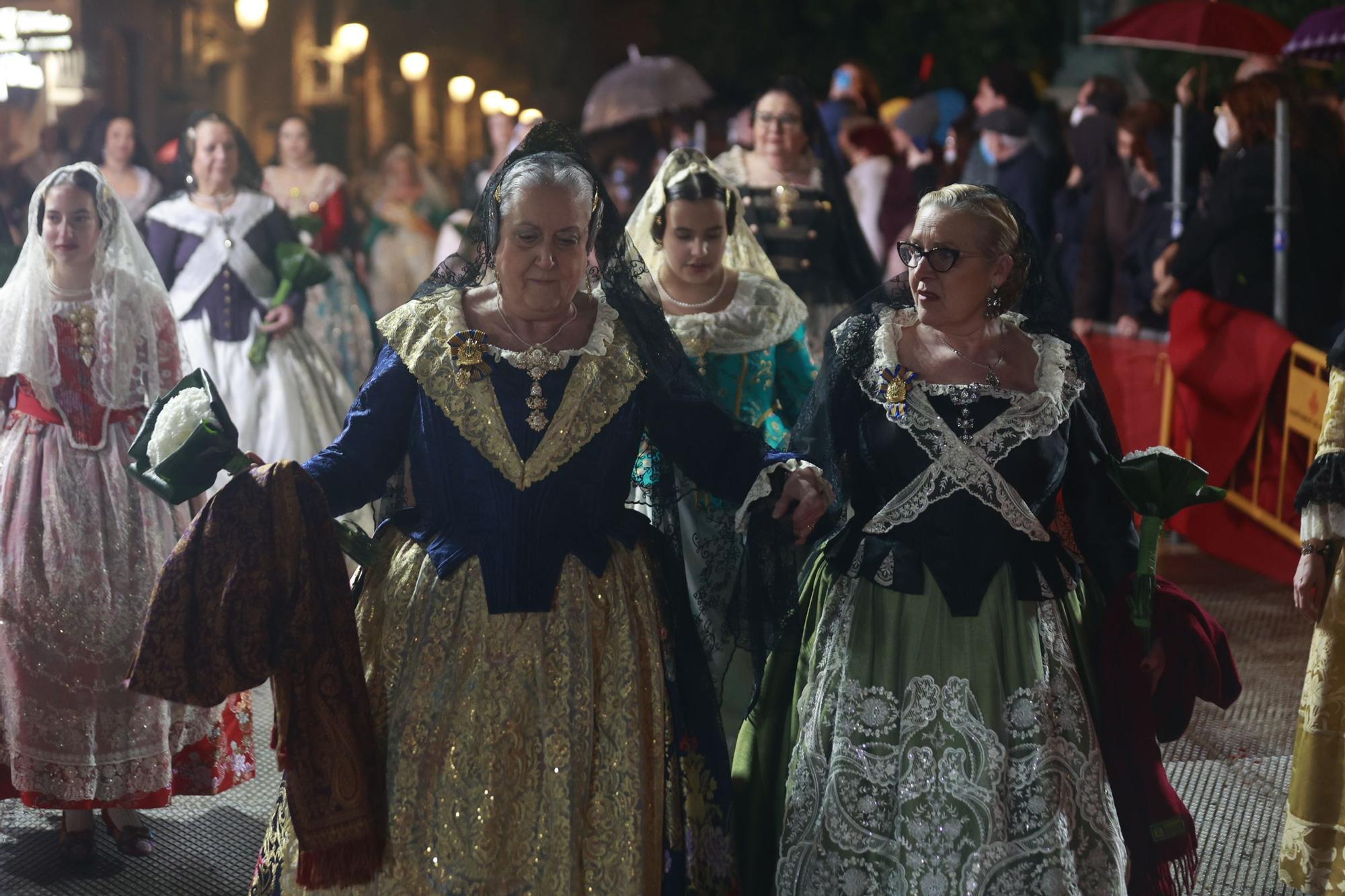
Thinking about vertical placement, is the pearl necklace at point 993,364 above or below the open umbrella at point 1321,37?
below

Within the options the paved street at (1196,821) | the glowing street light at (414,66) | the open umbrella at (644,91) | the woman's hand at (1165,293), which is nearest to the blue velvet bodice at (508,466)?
the paved street at (1196,821)

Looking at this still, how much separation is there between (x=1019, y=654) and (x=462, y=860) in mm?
1242

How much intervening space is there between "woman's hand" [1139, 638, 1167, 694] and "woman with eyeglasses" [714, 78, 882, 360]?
344 cm

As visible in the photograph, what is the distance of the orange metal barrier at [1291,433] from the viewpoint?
6.94 meters

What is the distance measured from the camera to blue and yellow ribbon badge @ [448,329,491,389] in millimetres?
3482

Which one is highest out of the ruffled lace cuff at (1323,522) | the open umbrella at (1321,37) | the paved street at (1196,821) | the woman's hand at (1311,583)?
the open umbrella at (1321,37)

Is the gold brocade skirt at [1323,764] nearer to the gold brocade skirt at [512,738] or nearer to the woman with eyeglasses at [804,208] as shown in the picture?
the gold brocade skirt at [512,738]

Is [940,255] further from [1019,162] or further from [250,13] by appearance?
[250,13]

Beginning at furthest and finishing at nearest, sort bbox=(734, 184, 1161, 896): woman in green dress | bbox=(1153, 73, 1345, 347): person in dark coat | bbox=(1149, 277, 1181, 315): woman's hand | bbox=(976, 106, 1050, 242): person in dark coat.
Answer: bbox=(976, 106, 1050, 242): person in dark coat, bbox=(1149, 277, 1181, 315): woman's hand, bbox=(1153, 73, 1345, 347): person in dark coat, bbox=(734, 184, 1161, 896): woman in green dress

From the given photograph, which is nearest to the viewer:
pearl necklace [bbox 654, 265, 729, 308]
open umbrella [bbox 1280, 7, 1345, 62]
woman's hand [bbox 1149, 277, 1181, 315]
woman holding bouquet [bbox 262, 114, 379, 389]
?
pearl necklace [bbox 654, 265, 729, 308]

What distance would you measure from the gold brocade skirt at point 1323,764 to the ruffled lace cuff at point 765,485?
134cm

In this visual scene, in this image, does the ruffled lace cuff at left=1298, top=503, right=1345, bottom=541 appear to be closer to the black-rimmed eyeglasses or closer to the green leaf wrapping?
the black-rimmed eyeglasses

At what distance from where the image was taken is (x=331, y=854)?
3.19 metres

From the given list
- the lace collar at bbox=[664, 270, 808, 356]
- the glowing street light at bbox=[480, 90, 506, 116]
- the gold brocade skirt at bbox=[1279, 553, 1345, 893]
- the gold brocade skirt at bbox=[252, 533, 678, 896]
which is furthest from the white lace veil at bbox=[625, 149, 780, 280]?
the glowing street light at bbox=[480, 90, 506, 116]
